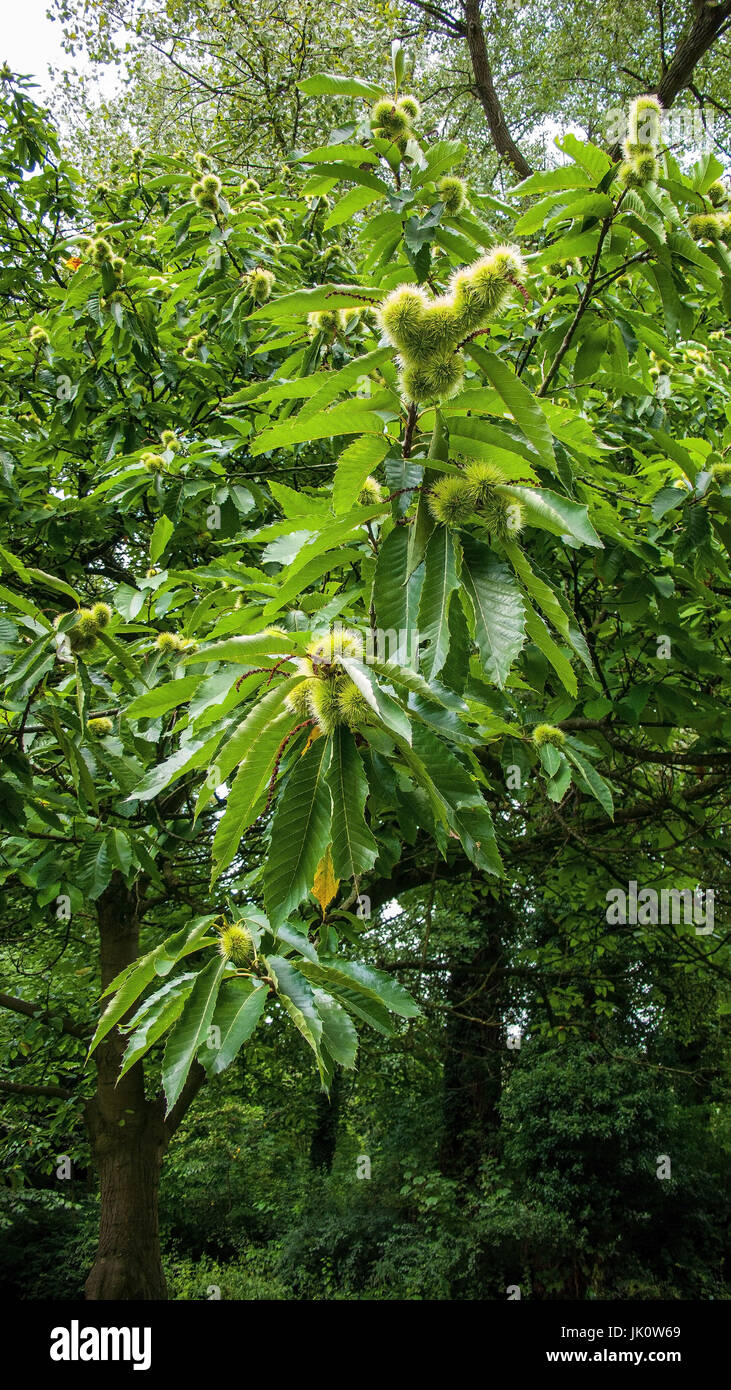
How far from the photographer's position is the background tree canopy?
1063 millimetres

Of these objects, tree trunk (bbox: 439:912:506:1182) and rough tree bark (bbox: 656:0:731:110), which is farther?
tree trunk (bbox: 439:912:506:1182)

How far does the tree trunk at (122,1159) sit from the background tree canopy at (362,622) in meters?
0.02

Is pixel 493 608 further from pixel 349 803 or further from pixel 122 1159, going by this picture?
pixel 122 1159

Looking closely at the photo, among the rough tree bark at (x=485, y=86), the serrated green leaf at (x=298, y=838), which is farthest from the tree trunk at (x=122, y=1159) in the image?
the rough tree bark at (x=485, y=86)

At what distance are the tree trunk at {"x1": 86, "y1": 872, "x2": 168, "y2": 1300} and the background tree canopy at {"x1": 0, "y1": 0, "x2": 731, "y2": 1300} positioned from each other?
0.02m

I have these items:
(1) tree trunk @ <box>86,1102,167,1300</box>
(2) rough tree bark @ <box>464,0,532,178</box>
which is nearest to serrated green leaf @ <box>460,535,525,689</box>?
(1) tree trunk @ <box>86,1102,167,1300</box>

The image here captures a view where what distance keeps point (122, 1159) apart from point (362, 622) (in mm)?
3834

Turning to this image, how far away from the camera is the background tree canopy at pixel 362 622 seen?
41.9 inches

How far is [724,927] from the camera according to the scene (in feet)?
22.9

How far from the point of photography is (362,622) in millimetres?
1477

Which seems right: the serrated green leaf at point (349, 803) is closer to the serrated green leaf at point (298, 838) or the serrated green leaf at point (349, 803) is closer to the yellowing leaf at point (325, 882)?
the serrated green leaf at point (298, 838)

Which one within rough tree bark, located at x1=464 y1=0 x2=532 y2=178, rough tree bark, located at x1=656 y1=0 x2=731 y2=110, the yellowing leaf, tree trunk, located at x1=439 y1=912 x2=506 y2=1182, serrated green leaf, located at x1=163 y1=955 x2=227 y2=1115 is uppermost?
rough tree bark, located at x1=464 y1=0 x2=532 y2=178

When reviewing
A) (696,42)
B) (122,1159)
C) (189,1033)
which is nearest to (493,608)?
(189,1033)

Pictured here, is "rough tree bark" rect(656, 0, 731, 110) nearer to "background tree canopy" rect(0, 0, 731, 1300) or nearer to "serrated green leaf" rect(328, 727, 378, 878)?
"background tree canopy" rect(0, 0, 731, 1300)
